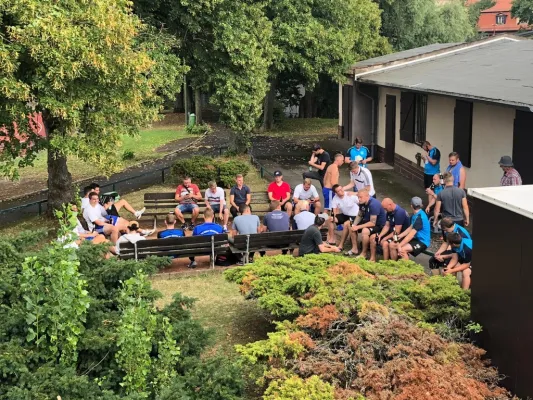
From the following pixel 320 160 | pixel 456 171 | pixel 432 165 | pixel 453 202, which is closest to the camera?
pixel 453 202

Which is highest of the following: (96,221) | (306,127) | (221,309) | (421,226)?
(421,226)

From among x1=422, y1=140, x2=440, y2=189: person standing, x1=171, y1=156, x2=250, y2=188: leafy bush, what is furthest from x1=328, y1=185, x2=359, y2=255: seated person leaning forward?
x1=171, y1=156, x2=250, y2=188: leafy bush

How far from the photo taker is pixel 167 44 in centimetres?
1767

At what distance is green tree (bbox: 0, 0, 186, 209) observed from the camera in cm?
1187

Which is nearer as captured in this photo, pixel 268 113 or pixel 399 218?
pixel 399 218

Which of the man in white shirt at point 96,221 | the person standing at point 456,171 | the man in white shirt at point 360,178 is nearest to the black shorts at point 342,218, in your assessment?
the man in white shirt at point 360,178

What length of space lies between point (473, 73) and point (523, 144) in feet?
12.9

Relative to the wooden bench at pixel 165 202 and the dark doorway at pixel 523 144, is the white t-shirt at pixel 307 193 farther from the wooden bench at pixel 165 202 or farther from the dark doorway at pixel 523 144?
the dark doorway at pixel 523 144

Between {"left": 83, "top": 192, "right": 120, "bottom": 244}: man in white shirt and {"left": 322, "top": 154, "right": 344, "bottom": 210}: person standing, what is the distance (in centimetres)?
451

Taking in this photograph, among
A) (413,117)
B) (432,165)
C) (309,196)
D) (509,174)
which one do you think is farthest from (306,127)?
(509,174)

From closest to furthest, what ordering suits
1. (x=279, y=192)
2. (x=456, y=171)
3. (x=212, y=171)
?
(x=456, y=171), (x=279, y=192), (x=212, y=171)

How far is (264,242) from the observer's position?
37.8ft

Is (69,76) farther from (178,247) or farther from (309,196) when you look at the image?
(309,196)

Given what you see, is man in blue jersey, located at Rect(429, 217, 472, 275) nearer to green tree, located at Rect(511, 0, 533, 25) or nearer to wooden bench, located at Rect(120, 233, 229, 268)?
wooden bench, located at Rect(120, 233, 229, 268)
